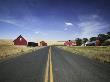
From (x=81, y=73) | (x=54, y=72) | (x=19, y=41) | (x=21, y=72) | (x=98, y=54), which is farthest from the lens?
(x=19, y=41)

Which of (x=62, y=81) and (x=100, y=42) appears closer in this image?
(x=62, y=81)

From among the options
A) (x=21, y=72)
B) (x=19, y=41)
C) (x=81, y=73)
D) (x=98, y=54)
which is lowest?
(x=81, y=73)

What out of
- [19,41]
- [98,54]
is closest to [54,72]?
[98,54]

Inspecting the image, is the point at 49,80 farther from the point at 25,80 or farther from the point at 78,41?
the point at 78,41

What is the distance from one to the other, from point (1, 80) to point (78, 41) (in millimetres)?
140825

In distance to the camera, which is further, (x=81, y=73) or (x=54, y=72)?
(x=54, y=72)

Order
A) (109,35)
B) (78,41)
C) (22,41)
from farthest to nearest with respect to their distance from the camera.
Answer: (78,41), (109,35), (22,41)

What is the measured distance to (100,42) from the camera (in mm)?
99875

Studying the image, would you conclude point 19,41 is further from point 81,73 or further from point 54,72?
point 81,73

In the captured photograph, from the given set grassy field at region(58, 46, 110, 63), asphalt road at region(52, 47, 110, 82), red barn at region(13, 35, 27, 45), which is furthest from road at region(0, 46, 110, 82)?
red barn at region(13, 35, 27, 45)

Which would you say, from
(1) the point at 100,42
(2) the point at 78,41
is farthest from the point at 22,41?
(2) the point at 78,41

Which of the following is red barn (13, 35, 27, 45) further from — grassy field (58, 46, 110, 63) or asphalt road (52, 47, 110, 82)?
asphalt road (52, 47, 110, 82)

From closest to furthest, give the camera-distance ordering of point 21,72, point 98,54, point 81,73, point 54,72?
point 81,73 → point 21,72 → point 54,72 → point 98,54

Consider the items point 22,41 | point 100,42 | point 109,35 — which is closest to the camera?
point 22,41
